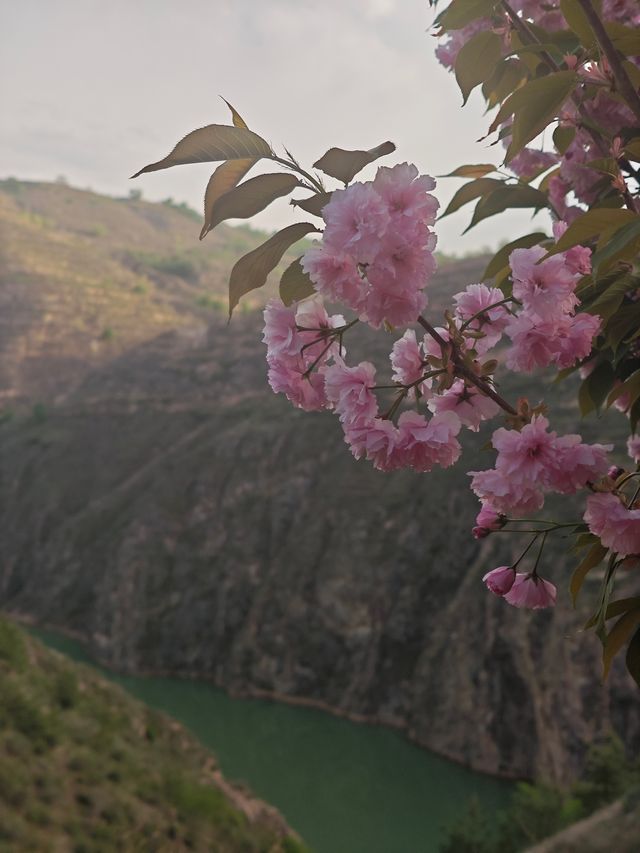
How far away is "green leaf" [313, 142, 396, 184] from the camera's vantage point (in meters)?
0.82

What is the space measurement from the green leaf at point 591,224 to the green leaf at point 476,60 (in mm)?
432

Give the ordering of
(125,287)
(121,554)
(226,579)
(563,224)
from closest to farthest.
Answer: (563,224) → (226,579) → (121,554) → (125,287)

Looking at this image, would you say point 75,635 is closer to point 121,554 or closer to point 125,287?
point 121,554

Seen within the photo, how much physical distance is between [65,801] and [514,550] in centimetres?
1217

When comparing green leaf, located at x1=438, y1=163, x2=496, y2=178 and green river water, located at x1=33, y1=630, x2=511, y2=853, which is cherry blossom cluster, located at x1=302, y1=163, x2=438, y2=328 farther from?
green river water, located at x1=33, y1=630, x2=511, y2=853

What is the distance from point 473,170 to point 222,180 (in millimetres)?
660

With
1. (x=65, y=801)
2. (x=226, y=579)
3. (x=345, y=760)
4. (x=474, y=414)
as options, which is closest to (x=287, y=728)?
(x=345, y=760)

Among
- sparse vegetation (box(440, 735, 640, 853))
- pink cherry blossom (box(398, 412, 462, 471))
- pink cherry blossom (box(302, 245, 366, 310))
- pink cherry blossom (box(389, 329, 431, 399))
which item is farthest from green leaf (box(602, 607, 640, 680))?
sparse vegetation (box(440, 735, 640, 853))

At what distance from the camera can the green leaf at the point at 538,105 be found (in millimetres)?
932

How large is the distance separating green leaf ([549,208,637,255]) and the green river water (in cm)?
1211

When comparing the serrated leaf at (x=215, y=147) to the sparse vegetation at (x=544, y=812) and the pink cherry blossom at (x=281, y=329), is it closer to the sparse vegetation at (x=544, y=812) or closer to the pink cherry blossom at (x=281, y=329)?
the pink cherry blossom at (x=281, y=329)

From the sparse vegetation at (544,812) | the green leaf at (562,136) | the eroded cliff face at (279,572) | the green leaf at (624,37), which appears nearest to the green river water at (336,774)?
the eroded cliff face at (279,572)

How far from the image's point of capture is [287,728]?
1698cm

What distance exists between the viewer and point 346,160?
84 centimetres
